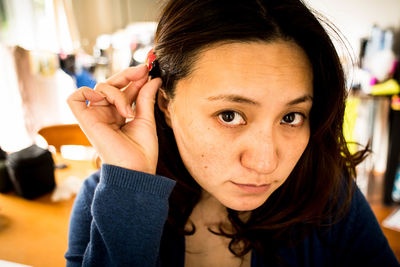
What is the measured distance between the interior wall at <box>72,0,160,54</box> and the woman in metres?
2.52

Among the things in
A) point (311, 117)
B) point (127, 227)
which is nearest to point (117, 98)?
point (127, 227)

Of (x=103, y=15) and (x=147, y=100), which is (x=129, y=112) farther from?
(x=103, y=15)

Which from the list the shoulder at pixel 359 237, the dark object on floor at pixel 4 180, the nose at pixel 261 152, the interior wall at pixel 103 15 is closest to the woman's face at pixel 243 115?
the nose at pixel 261 152

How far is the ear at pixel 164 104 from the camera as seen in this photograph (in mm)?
751

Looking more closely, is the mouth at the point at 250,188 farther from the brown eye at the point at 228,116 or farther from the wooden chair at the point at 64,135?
the wooden chair at the point at 64,135

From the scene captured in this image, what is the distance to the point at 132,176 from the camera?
0.63 m

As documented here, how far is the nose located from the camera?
1.92 feet

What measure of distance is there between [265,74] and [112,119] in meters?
0.47

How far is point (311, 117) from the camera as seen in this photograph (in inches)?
29.3

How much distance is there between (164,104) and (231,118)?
10.2 inches

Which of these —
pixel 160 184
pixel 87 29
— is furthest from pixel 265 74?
pixel 87 29

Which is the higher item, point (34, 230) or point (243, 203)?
point (243, 203)

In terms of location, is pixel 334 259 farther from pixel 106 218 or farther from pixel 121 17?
pixel 121 17

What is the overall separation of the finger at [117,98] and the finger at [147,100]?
37 millimetres
